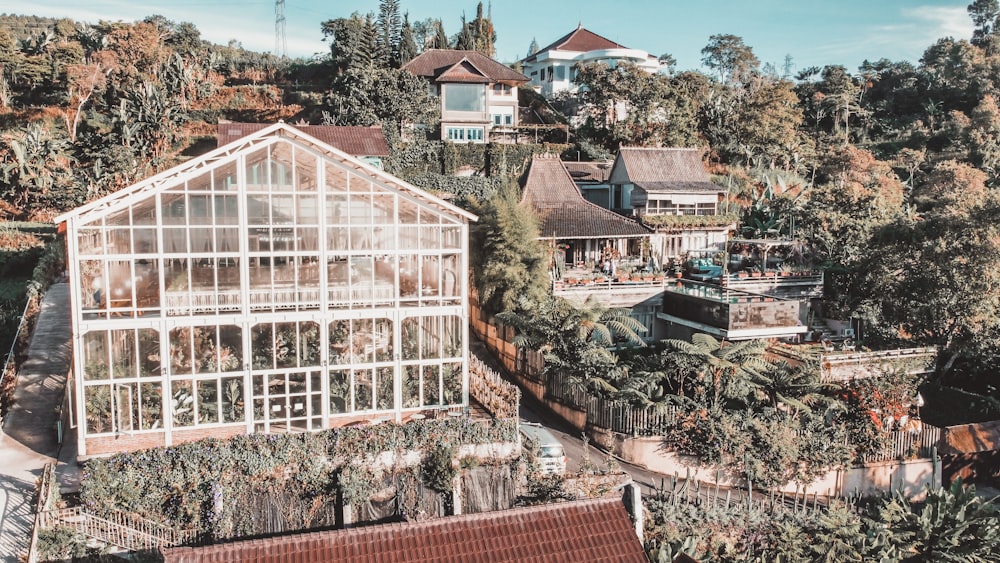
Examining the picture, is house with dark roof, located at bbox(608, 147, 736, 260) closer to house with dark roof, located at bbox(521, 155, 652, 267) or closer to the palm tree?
house with dark roof, located at bbox(521, 155, 652, 267)

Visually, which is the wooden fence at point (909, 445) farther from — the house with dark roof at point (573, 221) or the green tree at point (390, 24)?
the green tree at point (390, 24)

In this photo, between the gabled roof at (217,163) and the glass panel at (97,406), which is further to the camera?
the glass panel at (97,406)

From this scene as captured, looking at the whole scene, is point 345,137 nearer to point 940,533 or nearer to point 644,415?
point 644,415

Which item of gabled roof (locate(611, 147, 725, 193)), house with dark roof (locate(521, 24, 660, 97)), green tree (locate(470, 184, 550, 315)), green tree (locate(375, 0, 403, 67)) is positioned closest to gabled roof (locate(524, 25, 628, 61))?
house with dark roof (locate(521, 24, 660, 97))

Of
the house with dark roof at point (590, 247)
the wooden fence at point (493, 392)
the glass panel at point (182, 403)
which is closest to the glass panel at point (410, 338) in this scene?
the wooden fence at point (493, 392)

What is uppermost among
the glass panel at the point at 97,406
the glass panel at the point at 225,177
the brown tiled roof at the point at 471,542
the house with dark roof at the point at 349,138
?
the house with dark roof at the point at 349,138

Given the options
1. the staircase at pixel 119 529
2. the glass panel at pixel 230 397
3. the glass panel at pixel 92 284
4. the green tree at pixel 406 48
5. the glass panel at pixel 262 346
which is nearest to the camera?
the staircase at pixel 119 529
